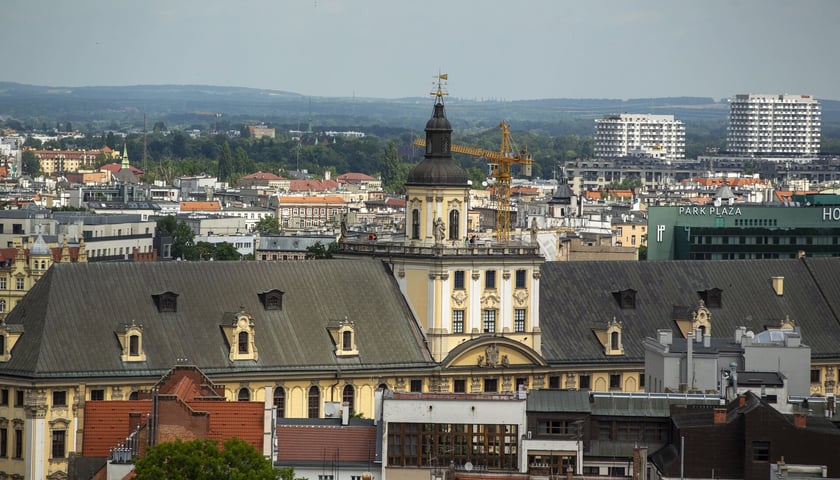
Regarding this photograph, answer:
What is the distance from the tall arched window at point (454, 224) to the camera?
12362cm

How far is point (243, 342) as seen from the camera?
382 feet

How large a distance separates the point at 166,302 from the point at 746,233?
7918 cm

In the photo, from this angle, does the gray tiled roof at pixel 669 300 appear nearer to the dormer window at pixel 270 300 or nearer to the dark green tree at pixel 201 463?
the dormer window at pixel 270 300

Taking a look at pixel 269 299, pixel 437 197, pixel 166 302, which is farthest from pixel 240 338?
pixel 437 197

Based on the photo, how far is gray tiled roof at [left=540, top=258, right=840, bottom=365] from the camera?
127 m

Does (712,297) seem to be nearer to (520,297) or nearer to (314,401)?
(520,297)

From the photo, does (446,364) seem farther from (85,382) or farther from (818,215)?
(818,215)

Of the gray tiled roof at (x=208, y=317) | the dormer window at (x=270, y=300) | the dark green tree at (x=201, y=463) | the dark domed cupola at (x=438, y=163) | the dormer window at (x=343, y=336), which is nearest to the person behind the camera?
the dark green tree at (x=201, y=463)

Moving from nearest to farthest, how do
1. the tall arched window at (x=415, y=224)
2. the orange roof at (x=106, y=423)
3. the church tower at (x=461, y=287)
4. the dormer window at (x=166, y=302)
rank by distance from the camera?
the orange roof at (x=106, y=423), the dormer window at (x=166, y=302), the church tower at (x=461, y=287), the tall arched window at (x=415, y=224)

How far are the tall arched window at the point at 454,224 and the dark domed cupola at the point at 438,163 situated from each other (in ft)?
4.47

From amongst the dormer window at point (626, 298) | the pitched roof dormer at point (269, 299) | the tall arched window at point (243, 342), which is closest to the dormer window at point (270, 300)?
the pitched roof dormer at point (269, 299)

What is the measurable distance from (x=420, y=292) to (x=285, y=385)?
9572 millimetres

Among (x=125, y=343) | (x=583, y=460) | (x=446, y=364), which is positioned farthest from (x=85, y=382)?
(x=583, y=460)

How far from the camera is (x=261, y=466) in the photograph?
265 feet
